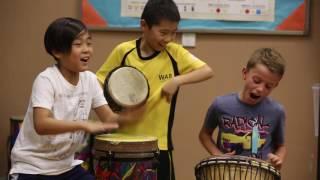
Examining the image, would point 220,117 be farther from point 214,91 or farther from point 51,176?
point 214,91

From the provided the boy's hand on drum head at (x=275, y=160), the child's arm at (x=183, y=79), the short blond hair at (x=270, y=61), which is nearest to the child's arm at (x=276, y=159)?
the boy's hand on drum head at (x=275, y=160)

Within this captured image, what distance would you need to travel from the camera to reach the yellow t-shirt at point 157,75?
8.93 ft

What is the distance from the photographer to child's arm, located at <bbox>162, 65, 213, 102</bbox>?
8.69ft

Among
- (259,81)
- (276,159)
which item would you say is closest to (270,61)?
(259,81)

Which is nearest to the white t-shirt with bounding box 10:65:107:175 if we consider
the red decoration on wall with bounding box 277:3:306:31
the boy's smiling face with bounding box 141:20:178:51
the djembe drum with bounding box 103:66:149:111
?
the djembe drum with bounding box 103:66:149:111

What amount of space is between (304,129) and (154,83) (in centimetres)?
168

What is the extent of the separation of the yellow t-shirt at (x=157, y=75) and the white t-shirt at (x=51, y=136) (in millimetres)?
442

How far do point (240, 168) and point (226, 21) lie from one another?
1932mm

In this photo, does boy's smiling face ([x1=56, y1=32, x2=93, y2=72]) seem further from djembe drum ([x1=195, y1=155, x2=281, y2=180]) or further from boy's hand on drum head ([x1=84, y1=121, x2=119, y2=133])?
djembe drum ([x1=195, y1=155, x2=281, y2=180])

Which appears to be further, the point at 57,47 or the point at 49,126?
the point at 57,47

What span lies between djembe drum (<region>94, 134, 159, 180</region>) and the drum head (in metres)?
0.22

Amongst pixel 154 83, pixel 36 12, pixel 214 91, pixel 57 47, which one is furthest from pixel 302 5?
pixel 57 47

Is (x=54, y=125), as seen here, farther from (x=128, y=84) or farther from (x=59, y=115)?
(x=128, y=84)

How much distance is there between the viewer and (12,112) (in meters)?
4.01
